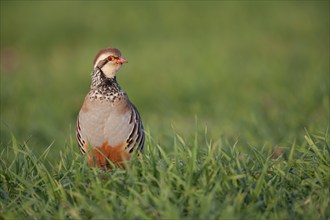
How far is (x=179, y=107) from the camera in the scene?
8.55 m

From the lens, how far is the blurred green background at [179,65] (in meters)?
7.39

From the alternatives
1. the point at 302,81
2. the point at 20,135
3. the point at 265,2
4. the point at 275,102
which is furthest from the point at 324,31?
the point at 20,135

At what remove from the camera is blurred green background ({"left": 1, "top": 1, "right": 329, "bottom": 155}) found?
7.39 metres

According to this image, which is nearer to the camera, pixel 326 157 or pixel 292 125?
pixel 326 157

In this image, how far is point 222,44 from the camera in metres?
11.5

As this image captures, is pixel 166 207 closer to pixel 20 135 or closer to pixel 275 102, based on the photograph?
pixel 20 135

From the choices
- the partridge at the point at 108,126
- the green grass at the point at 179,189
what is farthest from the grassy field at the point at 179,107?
the partridge at the point at 108,126

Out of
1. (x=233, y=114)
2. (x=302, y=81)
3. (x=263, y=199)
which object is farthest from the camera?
(x=302, y=81)

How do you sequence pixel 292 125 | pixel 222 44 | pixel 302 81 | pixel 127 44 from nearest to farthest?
pixel 292 125, pixel 302 81, pixel 222 44, pixel 127 44

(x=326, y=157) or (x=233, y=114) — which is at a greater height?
(x=326, y=157)

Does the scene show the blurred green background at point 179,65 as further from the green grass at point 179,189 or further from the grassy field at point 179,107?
the green grass at point 179,189

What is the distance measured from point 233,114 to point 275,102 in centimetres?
78

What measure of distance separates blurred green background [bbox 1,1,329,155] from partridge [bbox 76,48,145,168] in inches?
7.9

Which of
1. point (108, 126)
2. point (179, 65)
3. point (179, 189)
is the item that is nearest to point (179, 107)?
point (179, 65)
